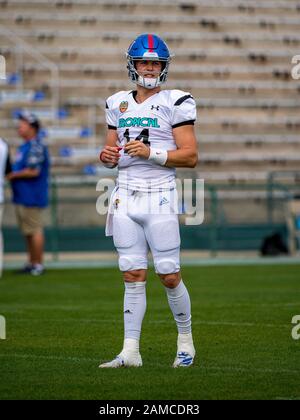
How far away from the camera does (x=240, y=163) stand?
2020 cm

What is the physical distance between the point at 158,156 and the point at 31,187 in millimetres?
7233

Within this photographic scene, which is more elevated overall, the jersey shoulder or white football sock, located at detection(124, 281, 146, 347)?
the jersey shoulder

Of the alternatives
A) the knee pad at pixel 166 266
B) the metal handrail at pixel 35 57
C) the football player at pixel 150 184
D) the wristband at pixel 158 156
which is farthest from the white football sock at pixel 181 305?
the metal handrail at pixel 35 57

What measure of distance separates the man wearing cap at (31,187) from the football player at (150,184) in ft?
22.3

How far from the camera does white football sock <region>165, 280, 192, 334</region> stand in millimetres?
6301

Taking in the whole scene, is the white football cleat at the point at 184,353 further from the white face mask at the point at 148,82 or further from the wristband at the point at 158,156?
the white face mask at the point at 148,82

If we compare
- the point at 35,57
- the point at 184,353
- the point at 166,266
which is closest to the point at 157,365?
the point at 184,353

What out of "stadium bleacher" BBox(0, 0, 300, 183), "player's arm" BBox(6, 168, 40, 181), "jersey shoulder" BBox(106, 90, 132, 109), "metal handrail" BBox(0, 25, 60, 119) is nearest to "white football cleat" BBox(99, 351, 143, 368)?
"jersey shoulder" BBox(106, 90, 132, 109)

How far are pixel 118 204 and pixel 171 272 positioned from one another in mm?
523

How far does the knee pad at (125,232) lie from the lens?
629cm

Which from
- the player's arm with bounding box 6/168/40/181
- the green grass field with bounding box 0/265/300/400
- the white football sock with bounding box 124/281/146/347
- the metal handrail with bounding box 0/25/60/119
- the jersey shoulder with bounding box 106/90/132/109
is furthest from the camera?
the metal handrail with bounding box 0/25/60/119

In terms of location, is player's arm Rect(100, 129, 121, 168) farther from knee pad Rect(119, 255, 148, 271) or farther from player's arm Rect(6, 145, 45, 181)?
player's arm Rect(6, 145, 45, 181)

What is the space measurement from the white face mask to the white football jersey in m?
0.07
